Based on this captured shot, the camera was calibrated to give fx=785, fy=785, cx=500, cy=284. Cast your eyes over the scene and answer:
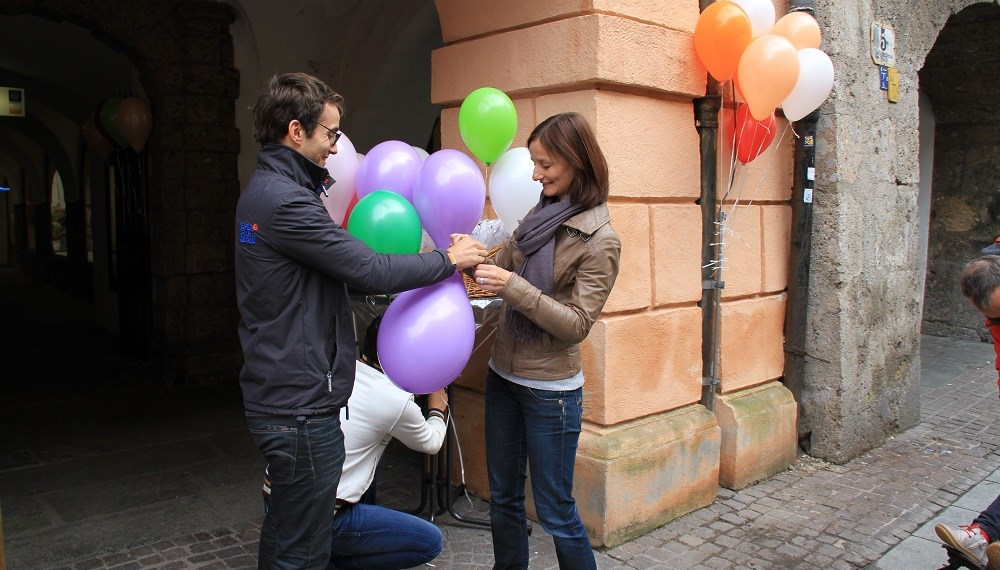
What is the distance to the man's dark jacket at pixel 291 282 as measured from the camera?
6.94 ft

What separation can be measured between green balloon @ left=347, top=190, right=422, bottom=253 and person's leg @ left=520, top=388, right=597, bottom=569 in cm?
64

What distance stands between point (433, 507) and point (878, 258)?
329 cm

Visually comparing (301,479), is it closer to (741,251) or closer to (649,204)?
(649,204)

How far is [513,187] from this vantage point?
323 centimetres

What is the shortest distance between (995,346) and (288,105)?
288cm

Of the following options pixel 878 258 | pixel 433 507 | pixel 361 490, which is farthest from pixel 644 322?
pixel 878 258

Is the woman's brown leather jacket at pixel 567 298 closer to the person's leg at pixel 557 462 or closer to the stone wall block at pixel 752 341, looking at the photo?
the person's leg at pixel 557 462

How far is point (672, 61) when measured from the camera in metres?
3.90

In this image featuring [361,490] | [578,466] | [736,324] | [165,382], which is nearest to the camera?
[361,490]

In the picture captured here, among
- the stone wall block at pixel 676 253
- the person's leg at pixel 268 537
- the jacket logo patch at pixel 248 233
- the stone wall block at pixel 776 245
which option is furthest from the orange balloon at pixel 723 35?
the person's leg at pixel 268 537

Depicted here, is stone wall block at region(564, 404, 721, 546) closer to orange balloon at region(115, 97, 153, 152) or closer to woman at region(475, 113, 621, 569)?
woman at region(475, 113, 621, 569)

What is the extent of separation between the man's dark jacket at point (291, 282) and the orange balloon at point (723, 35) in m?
2.34

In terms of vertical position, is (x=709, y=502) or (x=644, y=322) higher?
(x=644, y=322)

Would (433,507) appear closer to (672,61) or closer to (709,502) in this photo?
(709,502)
